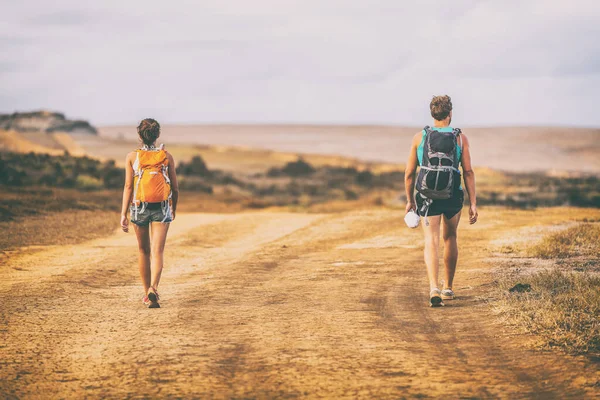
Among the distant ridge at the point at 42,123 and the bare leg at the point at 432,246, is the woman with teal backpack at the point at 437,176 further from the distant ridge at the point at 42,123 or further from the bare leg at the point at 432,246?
the distant ridge at the point at 42,123

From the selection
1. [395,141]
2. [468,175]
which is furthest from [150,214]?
[395,141]

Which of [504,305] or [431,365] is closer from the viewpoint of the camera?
[431,365]

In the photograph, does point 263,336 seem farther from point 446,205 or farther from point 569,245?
point 569,245

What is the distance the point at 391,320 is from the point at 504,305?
1.19 m

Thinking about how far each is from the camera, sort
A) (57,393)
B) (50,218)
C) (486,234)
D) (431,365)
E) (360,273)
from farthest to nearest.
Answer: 1. (50,218)
2. (486,234)
3. (360,273)
4. (431,365)
5. (57,393)

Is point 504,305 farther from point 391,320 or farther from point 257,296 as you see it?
point 257,296

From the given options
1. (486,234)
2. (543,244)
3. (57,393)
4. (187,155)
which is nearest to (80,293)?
(57,393)

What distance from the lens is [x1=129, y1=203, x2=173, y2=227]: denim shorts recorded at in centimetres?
952

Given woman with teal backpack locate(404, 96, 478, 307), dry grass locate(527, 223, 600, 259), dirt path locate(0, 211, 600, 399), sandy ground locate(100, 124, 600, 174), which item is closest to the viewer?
dirt path locate(0, 211, 600, 399)

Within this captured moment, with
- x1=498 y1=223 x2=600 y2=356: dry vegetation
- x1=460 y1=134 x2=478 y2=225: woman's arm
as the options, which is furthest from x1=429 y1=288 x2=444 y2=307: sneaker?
x1=460 y1=134 x2=478 y2=225: woman's arm

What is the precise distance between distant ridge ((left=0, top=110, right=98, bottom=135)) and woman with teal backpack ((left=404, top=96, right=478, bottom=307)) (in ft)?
260

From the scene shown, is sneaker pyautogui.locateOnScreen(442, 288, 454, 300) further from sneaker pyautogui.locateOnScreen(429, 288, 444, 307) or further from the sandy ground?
the sandy ground

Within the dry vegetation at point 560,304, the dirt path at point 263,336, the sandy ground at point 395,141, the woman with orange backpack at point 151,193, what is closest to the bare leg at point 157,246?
the woman with orange backpack at point 151,193

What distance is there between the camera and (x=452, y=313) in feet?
29.9
